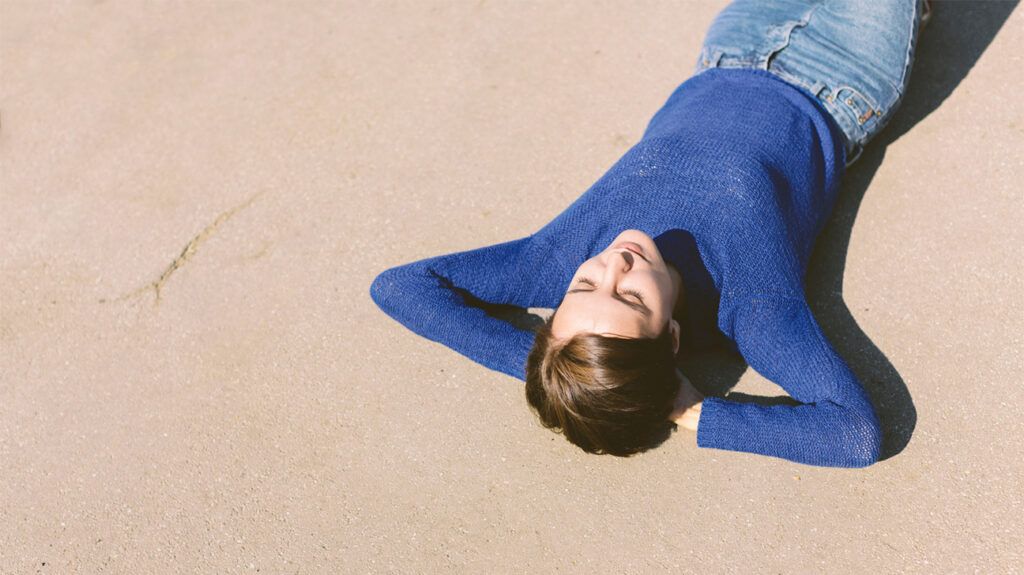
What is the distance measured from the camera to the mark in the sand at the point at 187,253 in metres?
2.70

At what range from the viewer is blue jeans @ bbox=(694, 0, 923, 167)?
2.49 meters

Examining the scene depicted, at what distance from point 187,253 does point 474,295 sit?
3.38 feet

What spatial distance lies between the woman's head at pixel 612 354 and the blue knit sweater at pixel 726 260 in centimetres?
20

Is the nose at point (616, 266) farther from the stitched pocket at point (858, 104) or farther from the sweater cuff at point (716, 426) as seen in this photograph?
the stitched pocket at point (858, 104)

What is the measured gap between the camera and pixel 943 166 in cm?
262

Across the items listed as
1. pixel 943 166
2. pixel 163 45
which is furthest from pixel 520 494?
pixel 163 45

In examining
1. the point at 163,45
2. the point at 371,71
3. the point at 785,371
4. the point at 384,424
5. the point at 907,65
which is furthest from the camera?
the point at 163,45

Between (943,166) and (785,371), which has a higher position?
(943,166)

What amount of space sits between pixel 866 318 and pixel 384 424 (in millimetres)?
1377

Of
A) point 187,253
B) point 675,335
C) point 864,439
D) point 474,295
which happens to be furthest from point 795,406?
point 187,253

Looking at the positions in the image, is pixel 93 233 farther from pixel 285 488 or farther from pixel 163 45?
pixel 285 488

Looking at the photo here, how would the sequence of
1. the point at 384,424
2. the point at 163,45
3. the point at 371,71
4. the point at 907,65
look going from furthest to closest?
the point at 163,45 < the point at 371,71 < the point at 907,65 < the point at 384,424

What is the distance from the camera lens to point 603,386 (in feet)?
6.32

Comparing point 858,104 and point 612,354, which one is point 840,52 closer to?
point 858,104
